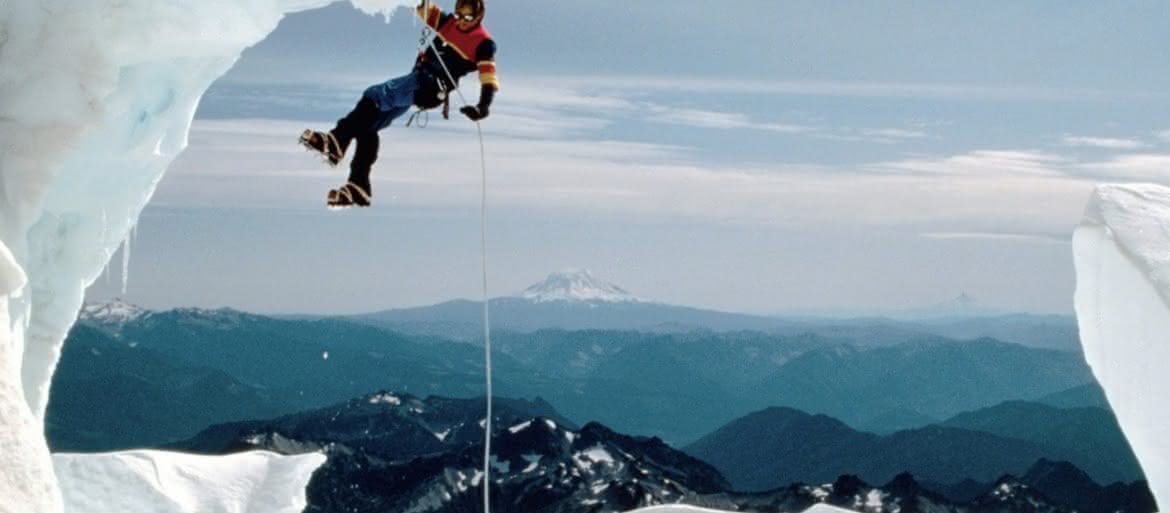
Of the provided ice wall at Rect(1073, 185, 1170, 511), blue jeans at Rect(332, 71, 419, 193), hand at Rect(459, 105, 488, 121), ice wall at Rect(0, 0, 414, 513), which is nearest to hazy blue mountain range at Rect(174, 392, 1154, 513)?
ice wall at Rect(1073, 185, 1170, 511)

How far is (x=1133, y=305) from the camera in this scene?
12484mm

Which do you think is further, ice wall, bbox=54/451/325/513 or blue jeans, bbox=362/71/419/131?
ice wall, bbox=54/451/325/513

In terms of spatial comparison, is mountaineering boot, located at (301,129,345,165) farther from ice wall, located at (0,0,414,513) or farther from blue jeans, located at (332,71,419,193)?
ice wall, located at (0,0,414,513)

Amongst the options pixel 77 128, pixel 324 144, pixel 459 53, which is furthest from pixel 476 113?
pixel 77 128

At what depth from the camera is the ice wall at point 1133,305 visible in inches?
483

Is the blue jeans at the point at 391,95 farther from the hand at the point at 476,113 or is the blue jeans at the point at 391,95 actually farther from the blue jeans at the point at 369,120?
the hand at the point at 476,113

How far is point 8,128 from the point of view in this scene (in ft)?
33.0

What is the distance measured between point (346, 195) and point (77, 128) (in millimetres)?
2416

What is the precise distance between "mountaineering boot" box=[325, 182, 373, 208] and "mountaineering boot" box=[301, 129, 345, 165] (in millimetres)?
260

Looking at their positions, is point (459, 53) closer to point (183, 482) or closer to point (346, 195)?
point (346, 195)

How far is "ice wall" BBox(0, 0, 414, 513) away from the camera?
10047 millimetres

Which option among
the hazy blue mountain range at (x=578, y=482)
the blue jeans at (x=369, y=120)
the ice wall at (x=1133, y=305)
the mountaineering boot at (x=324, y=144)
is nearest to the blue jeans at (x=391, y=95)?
the blue jeans at (x=369, y=120)

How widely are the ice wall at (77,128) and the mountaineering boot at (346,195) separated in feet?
5.48

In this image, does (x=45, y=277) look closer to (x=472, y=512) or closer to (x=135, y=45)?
(x=135, y=45)
